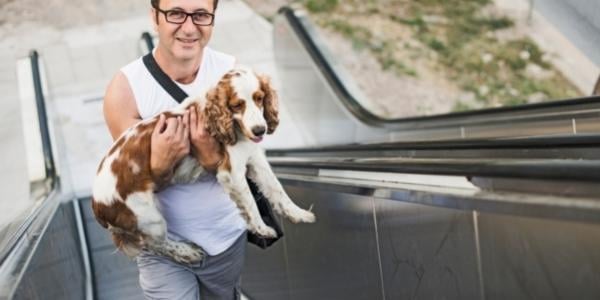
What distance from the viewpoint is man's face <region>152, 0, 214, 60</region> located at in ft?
9.48

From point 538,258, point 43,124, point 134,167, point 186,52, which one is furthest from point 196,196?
point 43,124

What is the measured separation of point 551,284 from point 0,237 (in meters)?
2.07

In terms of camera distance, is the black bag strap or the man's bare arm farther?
the black bag strap

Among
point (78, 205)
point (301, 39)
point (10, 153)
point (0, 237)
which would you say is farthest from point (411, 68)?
point (0, 237)

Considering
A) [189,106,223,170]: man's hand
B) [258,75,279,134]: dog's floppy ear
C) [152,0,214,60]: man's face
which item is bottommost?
[189,106,223,170]: man's hand

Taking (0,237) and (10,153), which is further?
(10,153)

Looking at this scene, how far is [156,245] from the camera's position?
2.98 metres

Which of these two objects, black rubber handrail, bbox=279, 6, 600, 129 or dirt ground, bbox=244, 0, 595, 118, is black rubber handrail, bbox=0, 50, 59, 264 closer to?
black rubber handrail, bbox=279, 6, 600, 129

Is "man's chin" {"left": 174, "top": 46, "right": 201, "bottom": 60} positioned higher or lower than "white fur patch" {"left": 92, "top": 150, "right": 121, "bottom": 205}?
higher

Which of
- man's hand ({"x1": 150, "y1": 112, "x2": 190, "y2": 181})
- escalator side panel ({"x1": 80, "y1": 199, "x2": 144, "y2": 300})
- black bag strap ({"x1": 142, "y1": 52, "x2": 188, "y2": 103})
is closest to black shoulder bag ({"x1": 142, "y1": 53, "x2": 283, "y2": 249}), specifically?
black bag strap ({"x1": 142, "y1": 52, "x2": 188, "y2": 103})

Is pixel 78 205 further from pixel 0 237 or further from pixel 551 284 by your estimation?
pixel 551 284

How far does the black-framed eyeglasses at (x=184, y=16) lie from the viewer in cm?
289

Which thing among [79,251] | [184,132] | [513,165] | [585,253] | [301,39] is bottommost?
[79,251]

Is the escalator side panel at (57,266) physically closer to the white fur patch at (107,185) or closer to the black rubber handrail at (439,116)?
the white fur patch at (107,185)
